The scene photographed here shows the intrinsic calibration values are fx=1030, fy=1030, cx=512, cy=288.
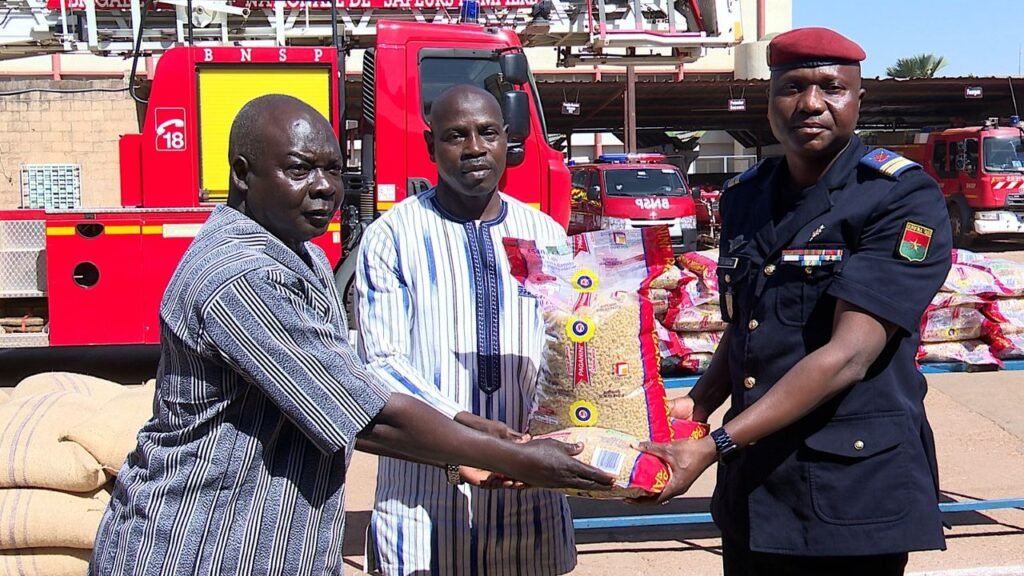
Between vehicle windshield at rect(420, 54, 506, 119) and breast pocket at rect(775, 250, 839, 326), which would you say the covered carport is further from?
breast pocket at rect(775, 250, 839, 326)

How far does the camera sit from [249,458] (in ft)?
5.70

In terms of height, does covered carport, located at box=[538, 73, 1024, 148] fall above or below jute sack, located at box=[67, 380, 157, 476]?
above

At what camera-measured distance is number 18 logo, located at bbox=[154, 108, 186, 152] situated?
687cm

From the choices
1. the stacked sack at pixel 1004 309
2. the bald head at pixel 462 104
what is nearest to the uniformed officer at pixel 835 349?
the bald head at pixel 462 104

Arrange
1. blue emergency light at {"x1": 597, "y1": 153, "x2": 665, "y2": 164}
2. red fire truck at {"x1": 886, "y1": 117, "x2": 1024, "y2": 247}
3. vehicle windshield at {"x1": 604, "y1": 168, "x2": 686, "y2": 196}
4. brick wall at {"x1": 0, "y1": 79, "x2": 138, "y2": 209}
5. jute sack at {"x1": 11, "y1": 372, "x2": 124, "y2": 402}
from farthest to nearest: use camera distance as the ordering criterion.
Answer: red fire truck at {"x1": 886, "y1": 117, "x2": 1024, "y2": 247} → blue emergency light at {"x1": 597, "y1": 153, "x2": 665, "y2": 164} → vehicle windshield at {"x1": 604, "y1": 168, "x2": 686, "y2": 196} → brick wall at {"x1": 0, "y1": 79, "x2": 138, "y2": 209} → jute sack at {"x1": 11, "y1": 372, "x2": 124, "y2": 402}

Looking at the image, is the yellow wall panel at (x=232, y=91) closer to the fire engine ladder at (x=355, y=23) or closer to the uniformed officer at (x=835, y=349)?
the fire engine ladder at (x=355, y=23)

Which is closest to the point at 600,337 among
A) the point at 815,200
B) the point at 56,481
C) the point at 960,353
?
the point at 815,200

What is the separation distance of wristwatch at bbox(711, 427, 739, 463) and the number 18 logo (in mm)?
5546

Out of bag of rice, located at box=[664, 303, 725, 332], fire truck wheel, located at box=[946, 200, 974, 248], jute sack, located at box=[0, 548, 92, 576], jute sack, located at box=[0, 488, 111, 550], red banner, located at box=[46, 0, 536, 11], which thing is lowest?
fire truck wheel, located at box=[946, 200, 974, 248]

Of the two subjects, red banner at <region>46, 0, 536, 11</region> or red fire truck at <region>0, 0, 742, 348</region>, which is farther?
red banner at <region>46, 0, 536, 11</region>

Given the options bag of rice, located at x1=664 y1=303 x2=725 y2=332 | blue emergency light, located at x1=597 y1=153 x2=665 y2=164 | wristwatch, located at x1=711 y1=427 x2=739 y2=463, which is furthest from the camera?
blue emergency light, located at x1=597 y1=153 x2=665 y2=164

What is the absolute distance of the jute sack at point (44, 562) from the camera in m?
3.39

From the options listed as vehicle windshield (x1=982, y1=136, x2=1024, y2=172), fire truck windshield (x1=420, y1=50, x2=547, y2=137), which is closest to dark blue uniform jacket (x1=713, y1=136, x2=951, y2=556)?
fire truck windshield (x1=420, y1=50, x2=547, y2=137)

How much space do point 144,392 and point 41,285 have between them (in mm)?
3735
